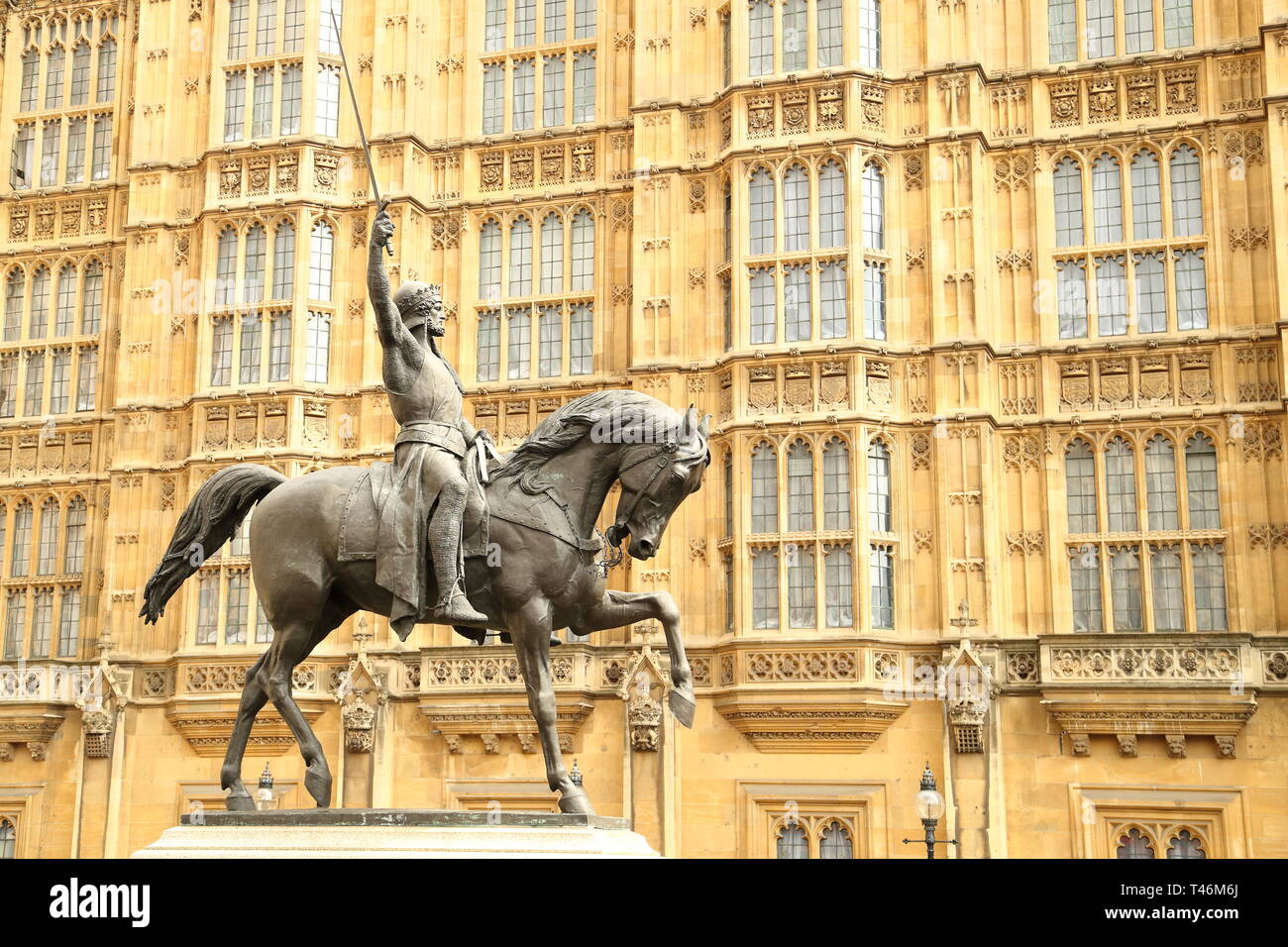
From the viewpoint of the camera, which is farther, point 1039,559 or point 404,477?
point 1039,559

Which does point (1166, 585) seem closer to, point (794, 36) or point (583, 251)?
point (794, 36)

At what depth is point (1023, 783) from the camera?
24.0 meters

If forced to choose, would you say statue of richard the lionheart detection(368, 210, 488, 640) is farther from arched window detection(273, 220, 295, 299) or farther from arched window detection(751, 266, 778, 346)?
arched window detection(273, 220, 295, 299)

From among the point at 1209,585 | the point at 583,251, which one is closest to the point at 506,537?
the point at 1209,585

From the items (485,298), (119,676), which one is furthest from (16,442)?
(485,298)

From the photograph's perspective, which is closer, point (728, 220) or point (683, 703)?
point (683, 703)

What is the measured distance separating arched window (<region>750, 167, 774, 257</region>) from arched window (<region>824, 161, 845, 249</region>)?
89 centimetres

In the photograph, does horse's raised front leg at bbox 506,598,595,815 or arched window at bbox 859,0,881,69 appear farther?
arched window at bbox 859,0,881,69

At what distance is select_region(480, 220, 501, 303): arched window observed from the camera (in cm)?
2916

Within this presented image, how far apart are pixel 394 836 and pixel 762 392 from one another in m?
18.1

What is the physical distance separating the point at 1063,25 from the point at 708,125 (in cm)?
663

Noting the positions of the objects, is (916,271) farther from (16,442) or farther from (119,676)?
(16,442)

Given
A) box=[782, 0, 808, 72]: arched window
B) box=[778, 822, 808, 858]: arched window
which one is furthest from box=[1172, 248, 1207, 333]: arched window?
box=[778, 822, 808, 858]: arched window

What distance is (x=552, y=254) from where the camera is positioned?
2908cm
